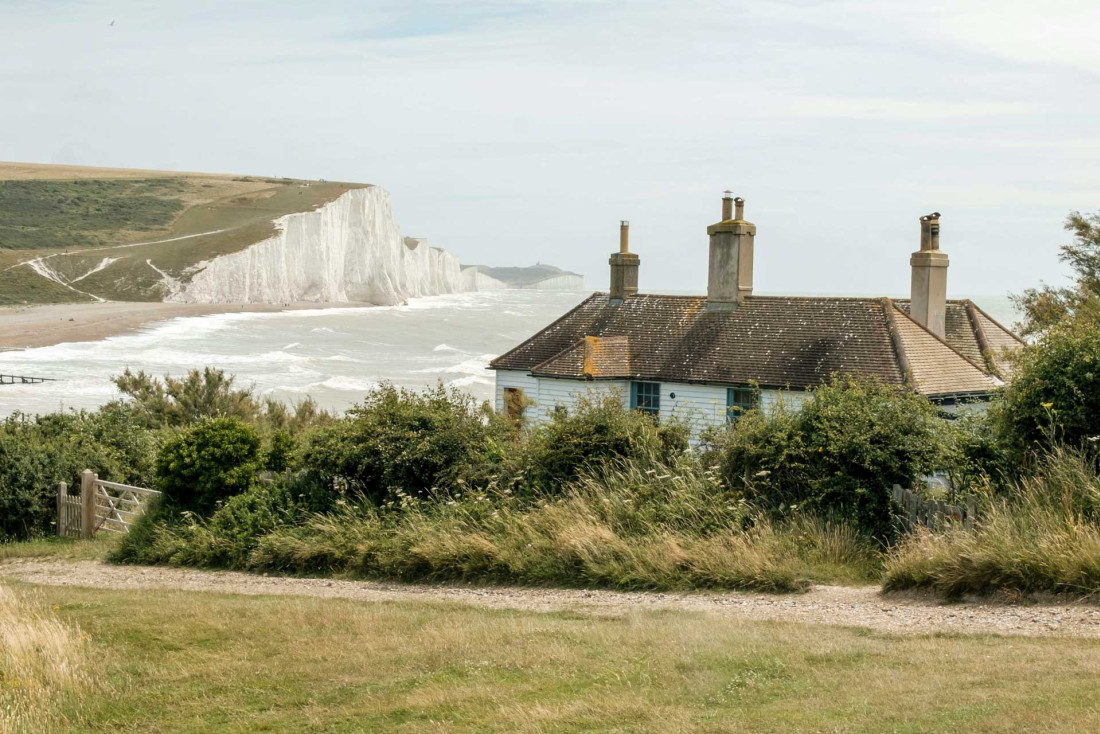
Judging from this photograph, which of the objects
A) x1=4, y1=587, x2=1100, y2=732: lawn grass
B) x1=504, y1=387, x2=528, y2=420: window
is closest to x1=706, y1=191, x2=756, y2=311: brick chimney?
x1=504, y1=387, x2=528, y2=420: window

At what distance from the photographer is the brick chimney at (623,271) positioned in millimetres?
30516

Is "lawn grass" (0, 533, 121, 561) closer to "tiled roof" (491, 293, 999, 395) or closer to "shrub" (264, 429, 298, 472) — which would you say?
"shrub" (264, 429, 298, 472)

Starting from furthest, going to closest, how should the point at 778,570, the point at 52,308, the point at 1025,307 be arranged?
the point at 52,308, the point at 1025,307, the point at 778,570

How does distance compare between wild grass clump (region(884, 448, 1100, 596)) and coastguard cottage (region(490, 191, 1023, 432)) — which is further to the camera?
coastguard cottage (region(490, 191, 1023, 432))

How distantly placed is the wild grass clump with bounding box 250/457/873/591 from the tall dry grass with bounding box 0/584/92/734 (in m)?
4.85

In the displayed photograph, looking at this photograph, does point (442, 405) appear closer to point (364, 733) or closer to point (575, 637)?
point (575, 637)

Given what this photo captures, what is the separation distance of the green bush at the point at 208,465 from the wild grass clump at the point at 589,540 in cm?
205

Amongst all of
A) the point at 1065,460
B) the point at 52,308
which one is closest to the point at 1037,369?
the point at 1065,460

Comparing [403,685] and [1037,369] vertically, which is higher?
[1037,369]

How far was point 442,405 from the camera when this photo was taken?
57.1 ft

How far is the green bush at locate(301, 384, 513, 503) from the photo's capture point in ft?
54.0

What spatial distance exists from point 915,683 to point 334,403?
4991 centimetres

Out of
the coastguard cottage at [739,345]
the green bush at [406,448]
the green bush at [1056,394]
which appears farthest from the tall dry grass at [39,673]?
the coastguard cottage at [739,345]

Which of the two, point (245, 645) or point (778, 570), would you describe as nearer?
point (245, 645)
